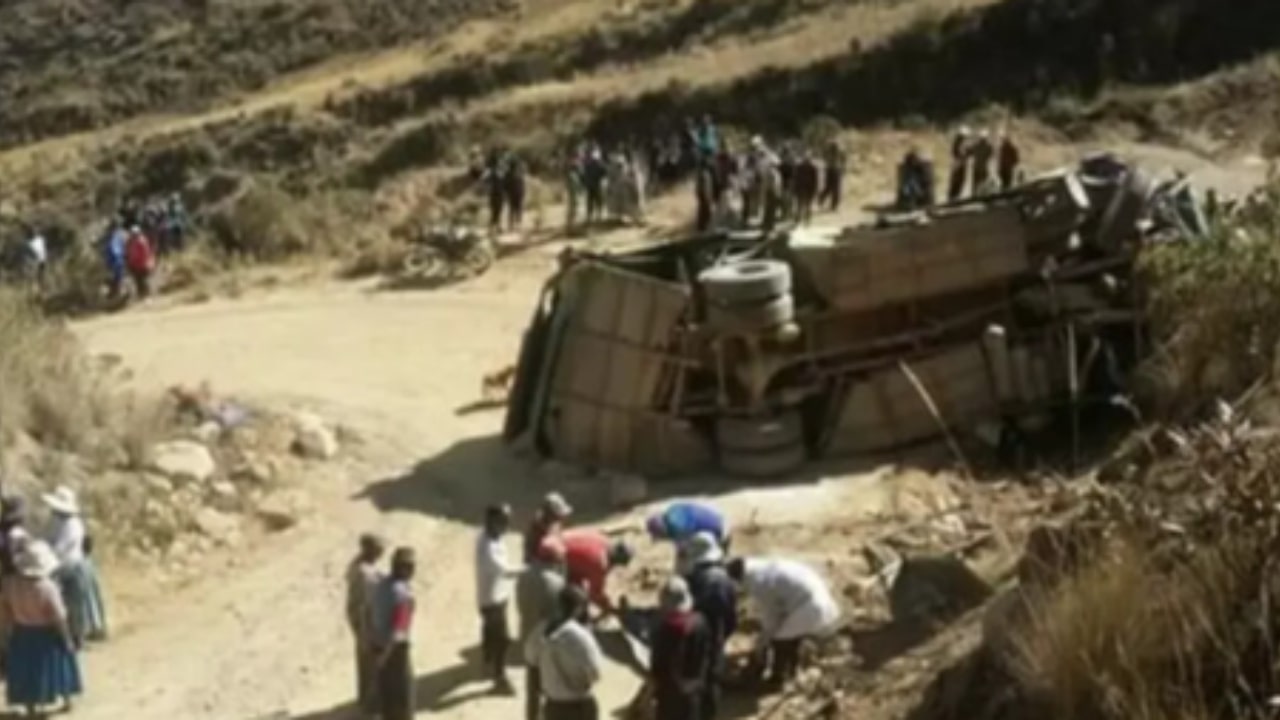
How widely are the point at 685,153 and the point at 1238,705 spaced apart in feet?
82.8

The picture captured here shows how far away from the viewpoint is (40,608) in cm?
1452

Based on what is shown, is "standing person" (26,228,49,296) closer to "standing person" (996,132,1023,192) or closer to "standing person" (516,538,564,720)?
"standing person" (996,132,1023,192)

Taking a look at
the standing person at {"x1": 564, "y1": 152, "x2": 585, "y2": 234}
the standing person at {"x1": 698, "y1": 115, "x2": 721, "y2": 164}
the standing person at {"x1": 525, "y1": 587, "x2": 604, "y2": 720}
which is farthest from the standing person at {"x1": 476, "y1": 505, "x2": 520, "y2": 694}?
the standing person at {"x1": 564, "y1": 152, "x2": 585, "y2": 234}

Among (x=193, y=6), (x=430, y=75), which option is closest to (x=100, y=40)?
(x=193, y=6)

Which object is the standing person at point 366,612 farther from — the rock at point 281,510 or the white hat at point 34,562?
the rock at point 281,510

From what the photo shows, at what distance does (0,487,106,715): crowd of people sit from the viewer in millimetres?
14508

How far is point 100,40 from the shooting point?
6706cm

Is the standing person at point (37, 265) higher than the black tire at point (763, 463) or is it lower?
higher

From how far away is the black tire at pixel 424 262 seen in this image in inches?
1158

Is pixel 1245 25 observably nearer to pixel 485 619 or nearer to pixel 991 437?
pixel 991 437

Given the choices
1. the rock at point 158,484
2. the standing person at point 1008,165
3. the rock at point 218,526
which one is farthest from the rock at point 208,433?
the standing person at point 1008,165

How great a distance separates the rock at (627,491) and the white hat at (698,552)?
5.37m

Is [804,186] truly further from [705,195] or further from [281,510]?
[281,510]

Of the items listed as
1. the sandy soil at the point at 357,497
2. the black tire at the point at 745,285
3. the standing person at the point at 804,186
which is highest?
the black tire at the point at 745,285
